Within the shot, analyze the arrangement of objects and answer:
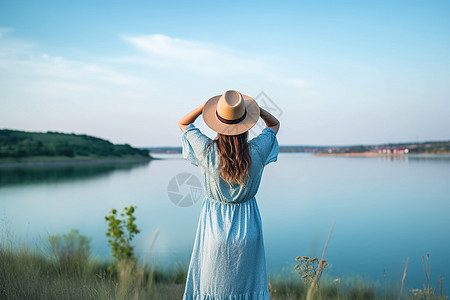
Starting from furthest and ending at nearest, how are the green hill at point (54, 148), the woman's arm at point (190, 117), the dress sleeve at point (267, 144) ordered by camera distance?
the green hill at point (54, 148), the woman's arm at point (190, 117), the dress sleeve at point (267, 144)

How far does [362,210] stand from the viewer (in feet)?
57.3

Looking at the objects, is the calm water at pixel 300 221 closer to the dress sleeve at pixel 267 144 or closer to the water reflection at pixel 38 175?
the dress sleeve at pixel 267 144

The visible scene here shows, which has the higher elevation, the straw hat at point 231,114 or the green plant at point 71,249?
the straw hat at point 231,114

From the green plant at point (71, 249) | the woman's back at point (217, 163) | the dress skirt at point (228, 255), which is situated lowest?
the green plant at point (71, 249)

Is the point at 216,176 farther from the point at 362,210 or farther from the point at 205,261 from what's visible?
the point at 362,210

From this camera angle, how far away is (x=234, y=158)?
1579mm

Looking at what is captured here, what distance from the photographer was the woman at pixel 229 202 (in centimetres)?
162

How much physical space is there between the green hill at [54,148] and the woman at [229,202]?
39.2m

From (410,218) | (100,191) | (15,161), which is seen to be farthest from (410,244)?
(15,161)

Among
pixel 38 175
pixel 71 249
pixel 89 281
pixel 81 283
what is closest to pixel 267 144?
pixel 81 283

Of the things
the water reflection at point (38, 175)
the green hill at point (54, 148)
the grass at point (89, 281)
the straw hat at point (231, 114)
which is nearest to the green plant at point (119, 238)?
the grass at point (89, 281)

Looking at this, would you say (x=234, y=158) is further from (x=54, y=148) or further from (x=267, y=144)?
(x=54, y=148)

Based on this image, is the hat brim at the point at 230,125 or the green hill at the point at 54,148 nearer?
the hat brim at the point at 230,125

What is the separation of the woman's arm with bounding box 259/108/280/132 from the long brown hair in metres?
0.29
